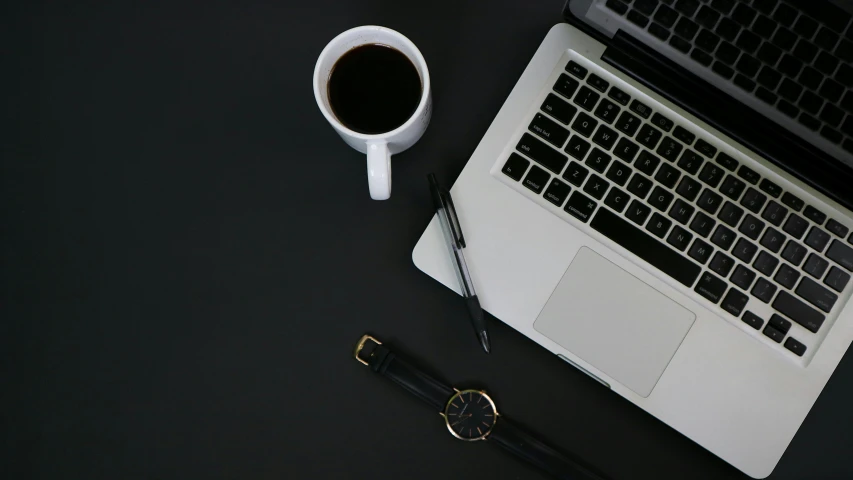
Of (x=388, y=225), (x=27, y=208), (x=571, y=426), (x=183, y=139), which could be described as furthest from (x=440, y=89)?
(x=27, y=208)

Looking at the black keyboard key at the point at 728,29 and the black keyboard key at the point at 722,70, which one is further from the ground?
the black keyboard key at the point at 728,29

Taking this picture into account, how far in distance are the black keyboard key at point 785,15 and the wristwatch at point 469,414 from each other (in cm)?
50

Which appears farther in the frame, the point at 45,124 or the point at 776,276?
the point at 45,124

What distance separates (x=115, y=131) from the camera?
2.53ft

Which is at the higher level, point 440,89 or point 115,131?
point 440,89

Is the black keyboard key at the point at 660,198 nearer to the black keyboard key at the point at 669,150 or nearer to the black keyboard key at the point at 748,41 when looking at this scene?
the black keyboard key at the point at 669,150

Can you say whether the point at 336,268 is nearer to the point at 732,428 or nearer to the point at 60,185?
the point at 60,185

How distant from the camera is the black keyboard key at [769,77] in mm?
635

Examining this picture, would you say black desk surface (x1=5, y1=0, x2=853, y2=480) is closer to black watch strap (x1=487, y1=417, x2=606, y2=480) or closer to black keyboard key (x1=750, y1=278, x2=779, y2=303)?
black watch strap (x1=487, y1=417, x2=606, y2=480)

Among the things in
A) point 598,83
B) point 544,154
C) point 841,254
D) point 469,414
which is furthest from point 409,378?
point 841,254

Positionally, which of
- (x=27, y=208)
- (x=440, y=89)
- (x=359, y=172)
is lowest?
(x=27, y=208)

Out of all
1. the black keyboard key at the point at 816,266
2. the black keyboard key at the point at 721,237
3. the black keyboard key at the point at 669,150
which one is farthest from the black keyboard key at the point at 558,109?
the black keyboard key at the point at 816,266

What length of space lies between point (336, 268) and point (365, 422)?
0.61ft

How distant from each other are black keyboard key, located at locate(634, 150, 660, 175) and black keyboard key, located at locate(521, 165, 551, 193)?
4.0 inches
